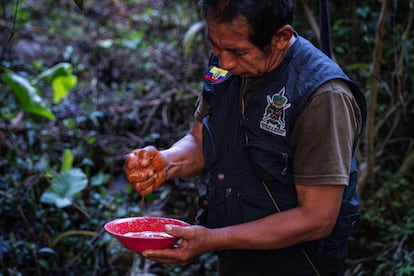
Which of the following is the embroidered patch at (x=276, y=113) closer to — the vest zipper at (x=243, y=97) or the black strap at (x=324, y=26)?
the vest zipper at (x=243, y=97)

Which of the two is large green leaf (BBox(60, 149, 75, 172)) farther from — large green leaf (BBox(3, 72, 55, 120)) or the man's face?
the man's face

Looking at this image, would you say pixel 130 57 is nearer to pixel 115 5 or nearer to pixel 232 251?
pixel 115 5

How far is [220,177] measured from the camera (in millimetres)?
2314

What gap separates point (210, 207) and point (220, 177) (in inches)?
5.8

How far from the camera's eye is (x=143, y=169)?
2.35 m

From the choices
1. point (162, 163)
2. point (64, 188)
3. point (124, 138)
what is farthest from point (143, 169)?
point (124, 138)

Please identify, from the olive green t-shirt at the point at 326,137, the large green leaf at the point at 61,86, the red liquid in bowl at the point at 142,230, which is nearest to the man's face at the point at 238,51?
the olive green t-shirt at the point at 326,137

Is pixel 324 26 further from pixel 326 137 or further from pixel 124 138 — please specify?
pixel 124 138

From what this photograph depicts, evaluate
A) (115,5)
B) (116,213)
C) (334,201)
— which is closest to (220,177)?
(334,201)

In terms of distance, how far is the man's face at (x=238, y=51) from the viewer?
2016 mm

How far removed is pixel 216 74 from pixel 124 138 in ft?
10.9

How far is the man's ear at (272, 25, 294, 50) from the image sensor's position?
2082 mm

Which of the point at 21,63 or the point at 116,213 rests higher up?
the point at 21,63

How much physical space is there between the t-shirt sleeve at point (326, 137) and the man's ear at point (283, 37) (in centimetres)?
24
